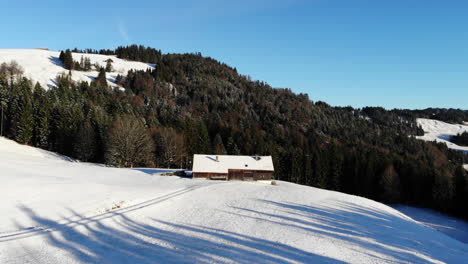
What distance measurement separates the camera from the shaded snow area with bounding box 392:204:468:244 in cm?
4666

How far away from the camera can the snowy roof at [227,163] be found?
49344 mm

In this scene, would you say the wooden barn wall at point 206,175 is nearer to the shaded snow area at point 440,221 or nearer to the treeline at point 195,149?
the treeline at point 195,149

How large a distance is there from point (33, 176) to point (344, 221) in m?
35.9

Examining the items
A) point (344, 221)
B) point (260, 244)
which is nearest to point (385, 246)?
point (344, 221)

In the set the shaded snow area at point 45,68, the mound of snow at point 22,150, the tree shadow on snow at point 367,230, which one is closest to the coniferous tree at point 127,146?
the mound of snow at point 22,150

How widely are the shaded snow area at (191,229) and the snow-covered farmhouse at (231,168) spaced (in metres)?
15.5

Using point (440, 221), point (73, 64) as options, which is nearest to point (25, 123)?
point (440, 221)

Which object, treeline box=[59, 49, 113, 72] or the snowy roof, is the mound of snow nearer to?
the snowy roof

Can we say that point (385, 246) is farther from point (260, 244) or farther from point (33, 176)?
point (33, 176)

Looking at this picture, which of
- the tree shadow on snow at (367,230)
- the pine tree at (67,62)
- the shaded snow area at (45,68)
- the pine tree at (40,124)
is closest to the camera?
the tree shadow on snow at (367,230)

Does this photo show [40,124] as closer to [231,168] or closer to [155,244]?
[231,168]

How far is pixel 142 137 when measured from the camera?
60438 mm

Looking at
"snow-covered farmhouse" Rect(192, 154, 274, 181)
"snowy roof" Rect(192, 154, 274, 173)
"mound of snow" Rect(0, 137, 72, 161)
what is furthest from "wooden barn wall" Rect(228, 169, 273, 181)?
"mound of snow" Rect(0, 137, 72, 161)

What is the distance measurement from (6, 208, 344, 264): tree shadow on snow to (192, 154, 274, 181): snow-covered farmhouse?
27778 millimetres
